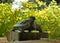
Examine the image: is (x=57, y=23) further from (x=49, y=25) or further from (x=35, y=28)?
(x=35, y=28)

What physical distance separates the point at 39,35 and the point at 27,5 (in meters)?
1.95

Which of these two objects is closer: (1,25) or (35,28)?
(35,28)

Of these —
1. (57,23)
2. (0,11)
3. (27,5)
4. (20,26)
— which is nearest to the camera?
(20,26)

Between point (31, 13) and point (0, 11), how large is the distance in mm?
464

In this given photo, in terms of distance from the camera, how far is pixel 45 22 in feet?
8.63

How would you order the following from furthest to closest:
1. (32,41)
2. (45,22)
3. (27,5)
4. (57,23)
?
(27,5) < (45,22) < (57,23) < (32,41)

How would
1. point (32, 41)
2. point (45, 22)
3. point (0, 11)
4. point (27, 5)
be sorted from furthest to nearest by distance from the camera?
point (27, 5) < point (0, 11) < point (45, 22) < point (32, 41)

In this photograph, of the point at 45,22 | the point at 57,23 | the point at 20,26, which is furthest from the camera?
the point at 45,22

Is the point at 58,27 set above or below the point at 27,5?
below

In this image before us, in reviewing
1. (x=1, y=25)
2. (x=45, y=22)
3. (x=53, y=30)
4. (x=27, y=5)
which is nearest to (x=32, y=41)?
(x=53, y=30)

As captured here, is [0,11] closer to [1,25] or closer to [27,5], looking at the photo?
[1,25]

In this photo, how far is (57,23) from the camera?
2414 millimetres

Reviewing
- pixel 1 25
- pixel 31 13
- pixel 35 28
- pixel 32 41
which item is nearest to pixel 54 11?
→ pixel 31 13

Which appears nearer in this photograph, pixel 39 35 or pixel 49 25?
pixel 39 35
